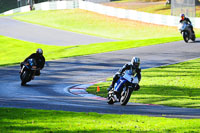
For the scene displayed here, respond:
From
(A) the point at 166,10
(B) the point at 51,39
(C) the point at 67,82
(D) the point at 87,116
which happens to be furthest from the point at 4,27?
(D) the point at 87,116

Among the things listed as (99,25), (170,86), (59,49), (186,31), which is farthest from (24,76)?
(99,25)

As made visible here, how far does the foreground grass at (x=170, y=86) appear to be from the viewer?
55.8 feet

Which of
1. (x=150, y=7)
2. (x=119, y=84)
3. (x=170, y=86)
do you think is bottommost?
(x=170, y=86)

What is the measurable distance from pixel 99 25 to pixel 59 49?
1786 centimetres

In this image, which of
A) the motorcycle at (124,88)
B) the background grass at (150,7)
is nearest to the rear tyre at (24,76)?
the motorcycle at (124,88)

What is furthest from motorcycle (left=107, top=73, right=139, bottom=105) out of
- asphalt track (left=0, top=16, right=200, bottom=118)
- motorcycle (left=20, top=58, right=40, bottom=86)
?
motorcycle (left=20, top=58, right=40, bottom=86)

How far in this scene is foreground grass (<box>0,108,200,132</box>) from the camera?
34.0ft

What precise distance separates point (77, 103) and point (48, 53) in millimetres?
23864

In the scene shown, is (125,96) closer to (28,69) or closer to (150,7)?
(28,69)

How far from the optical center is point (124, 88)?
15.4 meters

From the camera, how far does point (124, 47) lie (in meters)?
38.4

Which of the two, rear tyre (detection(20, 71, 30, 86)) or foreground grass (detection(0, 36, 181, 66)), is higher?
rear tyre (detection(20, 71, 30, 86))

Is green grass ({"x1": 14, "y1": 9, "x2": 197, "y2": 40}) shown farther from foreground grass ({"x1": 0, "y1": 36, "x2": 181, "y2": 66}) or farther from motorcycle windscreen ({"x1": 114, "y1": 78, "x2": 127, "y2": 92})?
motorcycle windscreen ({"x1": 114, "y1": 78, "x2": 127, "y2": 92})

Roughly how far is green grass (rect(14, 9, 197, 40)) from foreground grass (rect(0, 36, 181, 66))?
767 centimetres
